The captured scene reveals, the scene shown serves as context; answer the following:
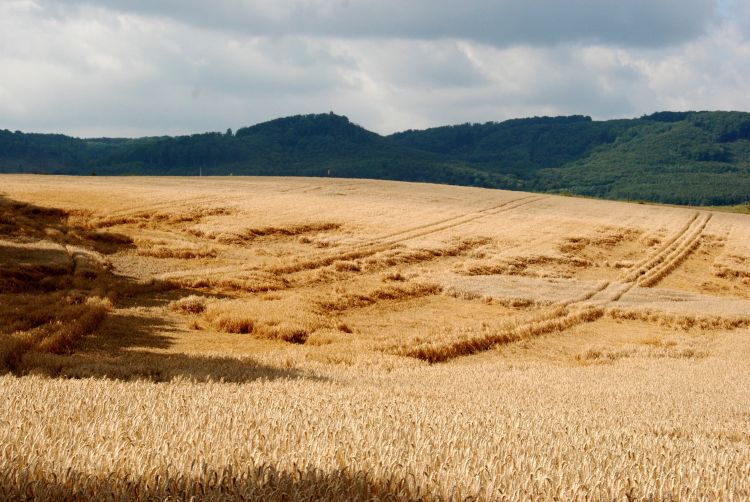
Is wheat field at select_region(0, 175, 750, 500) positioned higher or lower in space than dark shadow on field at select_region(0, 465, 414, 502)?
lower

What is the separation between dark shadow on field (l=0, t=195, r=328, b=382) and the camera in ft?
47.8

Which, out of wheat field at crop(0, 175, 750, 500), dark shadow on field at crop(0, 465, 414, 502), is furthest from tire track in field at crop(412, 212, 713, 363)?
dark shadow on field at crop(0, 465, 414, 502)

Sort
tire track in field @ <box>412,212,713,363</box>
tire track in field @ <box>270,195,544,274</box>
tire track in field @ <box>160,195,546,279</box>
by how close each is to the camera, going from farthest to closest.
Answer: tire track in field @ <box>270,195,544,274</box>, tire track in field @ <box>160,195,546,279</box>, tire track in field @ <box>412,212,713,363</box>

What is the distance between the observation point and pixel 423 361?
22.3 meters

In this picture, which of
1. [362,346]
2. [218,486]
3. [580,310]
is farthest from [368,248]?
[218,486]

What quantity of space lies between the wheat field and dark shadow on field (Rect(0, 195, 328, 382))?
162 millimetres

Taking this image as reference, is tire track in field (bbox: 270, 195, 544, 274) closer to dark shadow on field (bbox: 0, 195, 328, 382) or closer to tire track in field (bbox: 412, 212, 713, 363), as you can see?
Answer: dark shadow on field (bbox: 0, 195, 328, 382)

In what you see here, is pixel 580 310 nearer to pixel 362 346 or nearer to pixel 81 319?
pixel 362 346

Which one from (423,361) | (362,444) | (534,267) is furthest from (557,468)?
(534,267)

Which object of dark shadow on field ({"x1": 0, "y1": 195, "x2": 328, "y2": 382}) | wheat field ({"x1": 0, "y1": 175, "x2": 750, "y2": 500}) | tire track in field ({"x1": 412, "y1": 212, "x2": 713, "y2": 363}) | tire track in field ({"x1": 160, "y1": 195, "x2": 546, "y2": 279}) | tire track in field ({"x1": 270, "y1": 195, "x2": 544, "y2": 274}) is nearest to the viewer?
wheat field ({"x1": 0, "y1": 175, "x2": 750, "y2": 500})

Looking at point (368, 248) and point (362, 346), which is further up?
point (368, 248)

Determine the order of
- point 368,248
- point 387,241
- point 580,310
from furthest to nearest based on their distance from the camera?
point 387,241, point 368,248, point 580,310

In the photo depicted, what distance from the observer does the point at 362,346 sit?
2377cm

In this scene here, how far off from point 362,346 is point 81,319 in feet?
30.2
